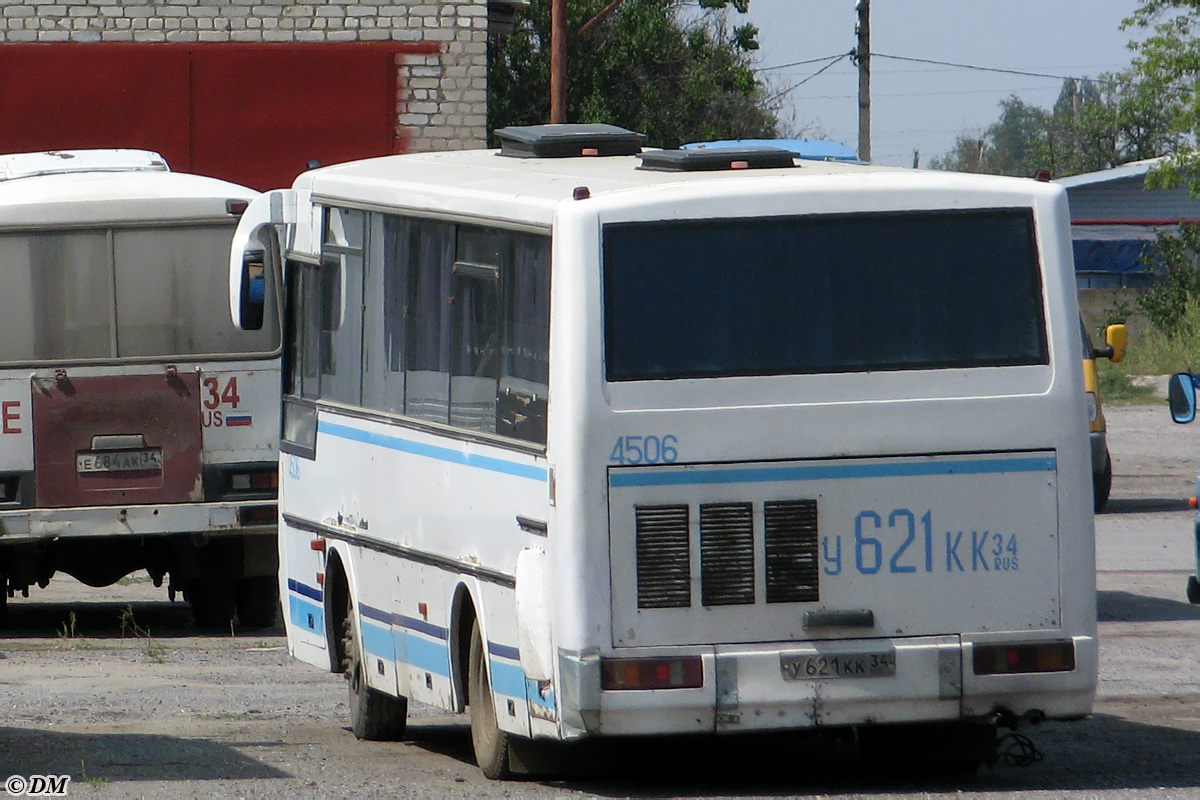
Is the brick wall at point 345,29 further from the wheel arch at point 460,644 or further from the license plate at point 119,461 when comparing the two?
the wheel arch at point 460,644

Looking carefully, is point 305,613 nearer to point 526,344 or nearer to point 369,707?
point 369,707

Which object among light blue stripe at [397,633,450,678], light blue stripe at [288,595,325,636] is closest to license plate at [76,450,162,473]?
light blue stripe at [288,595,325,636]

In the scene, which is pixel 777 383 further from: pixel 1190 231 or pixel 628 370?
pixel 1190 231

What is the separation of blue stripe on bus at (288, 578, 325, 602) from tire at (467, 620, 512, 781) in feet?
6.22

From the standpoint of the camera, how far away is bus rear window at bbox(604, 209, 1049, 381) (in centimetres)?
848

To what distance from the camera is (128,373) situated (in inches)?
588

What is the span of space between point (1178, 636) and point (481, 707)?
610 cm

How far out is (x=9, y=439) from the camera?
14750 mm

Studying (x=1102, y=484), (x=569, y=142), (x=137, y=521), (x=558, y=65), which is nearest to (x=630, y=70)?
(x=558, y=65)

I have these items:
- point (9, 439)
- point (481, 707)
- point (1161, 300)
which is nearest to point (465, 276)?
point (481, 707)

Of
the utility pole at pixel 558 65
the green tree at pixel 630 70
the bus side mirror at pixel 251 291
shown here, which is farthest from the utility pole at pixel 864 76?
the bus side mirror at pixel 251 291

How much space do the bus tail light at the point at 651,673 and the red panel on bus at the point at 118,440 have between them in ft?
24.1

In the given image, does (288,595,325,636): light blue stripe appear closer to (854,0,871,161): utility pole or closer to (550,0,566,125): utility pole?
(550,0,566,125): utility pole

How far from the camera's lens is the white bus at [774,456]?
830cm
